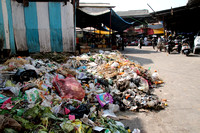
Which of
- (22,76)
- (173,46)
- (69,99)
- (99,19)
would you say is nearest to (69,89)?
(69,99)

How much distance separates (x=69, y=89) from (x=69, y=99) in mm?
413

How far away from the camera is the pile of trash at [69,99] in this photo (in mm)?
2396

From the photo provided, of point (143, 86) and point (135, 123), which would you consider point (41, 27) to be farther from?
point (135, 123)

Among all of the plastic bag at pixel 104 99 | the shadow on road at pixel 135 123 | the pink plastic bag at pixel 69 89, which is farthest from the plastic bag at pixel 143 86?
the pink plastic bag at pixel 69 89

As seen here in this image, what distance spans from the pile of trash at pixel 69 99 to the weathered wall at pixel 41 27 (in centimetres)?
343

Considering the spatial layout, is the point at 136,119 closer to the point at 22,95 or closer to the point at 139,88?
the point at 139,88

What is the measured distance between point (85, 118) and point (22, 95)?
1.45 meters

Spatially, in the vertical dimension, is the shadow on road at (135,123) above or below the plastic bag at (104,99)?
below

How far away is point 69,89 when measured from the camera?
369cm

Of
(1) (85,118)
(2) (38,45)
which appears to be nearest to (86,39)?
(2) (38,45)

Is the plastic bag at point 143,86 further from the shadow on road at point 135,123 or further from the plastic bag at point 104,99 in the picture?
the shadow on road at point 135,123

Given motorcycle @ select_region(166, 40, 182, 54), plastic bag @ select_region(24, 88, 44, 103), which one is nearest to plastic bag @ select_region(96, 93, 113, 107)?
plastic bag @ select_region(24, 88, 44, 103)

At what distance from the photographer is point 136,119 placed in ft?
10.8

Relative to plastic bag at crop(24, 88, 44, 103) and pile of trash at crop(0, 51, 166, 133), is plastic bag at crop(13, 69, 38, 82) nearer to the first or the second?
pile of trash at crop(0, 51, 166, 133)
